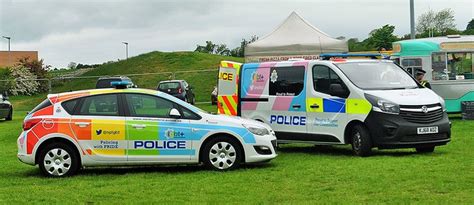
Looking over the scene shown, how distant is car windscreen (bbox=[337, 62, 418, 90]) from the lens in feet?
38.4

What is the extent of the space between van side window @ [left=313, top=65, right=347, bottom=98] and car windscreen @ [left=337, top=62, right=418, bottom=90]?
211 mm

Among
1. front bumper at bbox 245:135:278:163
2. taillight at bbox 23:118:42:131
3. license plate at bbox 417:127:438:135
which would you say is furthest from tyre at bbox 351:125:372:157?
taillight at bbox 23:118:42:131

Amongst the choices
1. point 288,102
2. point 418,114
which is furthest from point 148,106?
point 418,114

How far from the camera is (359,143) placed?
11391mm

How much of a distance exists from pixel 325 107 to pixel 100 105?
4.44 m

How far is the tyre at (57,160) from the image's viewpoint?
964 cm

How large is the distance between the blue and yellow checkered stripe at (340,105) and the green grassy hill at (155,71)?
2800 cm

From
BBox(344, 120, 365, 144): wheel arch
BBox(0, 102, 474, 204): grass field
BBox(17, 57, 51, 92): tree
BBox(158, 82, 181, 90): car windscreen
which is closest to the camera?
BBox(0, 102, 474, 204): grass field

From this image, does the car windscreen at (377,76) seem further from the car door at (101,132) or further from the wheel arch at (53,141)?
the wheel arch at (53,141)

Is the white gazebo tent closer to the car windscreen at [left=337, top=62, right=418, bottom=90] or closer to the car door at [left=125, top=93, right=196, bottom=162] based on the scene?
the car windscreen at [left=337, top=62, right=418, bottom=90]

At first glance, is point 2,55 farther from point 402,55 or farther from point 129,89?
point 129,89

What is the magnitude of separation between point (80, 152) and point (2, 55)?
73583mm

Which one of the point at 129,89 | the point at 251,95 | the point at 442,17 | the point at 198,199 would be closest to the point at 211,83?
the point at 442,17

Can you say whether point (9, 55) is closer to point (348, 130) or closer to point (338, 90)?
point (338, 90)
